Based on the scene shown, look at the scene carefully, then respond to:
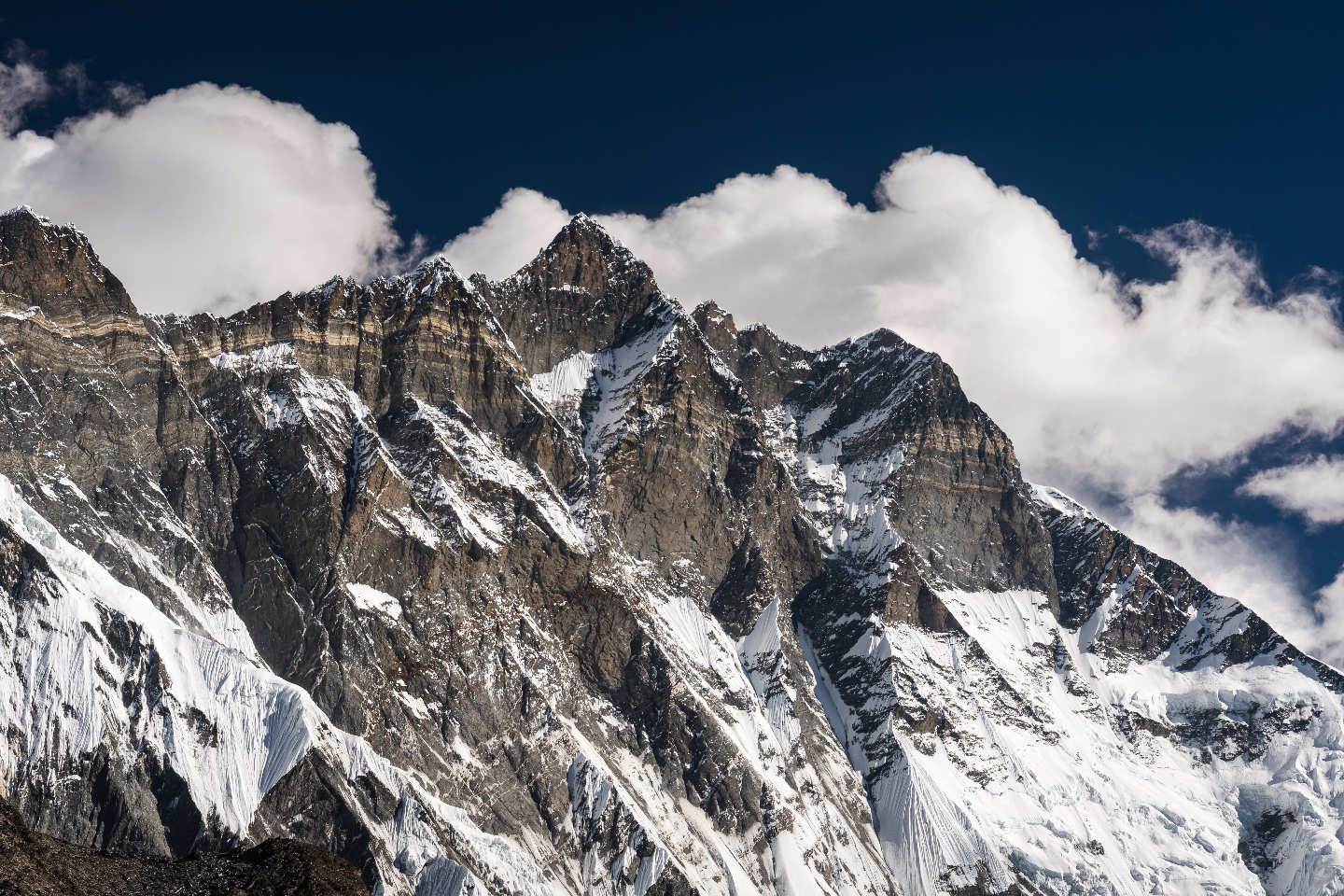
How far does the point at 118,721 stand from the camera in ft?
547

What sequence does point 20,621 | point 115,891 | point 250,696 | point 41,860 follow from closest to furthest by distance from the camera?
point 41,860 < point 115,891 < point 20,621 < point 250,696

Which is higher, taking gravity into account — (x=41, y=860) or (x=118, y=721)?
(x=118, y=721)

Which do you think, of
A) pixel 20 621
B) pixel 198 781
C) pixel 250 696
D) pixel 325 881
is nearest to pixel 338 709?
pixel 250 696

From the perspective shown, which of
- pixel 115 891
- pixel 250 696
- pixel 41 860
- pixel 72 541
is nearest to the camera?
pixel 41 860

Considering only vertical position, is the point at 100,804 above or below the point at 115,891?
above

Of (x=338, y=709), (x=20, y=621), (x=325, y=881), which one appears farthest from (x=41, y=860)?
(x=338, y=709)

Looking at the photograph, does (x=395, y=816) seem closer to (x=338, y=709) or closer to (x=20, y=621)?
(x=338, y=709)

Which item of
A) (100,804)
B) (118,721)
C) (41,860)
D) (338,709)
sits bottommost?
(41,860)

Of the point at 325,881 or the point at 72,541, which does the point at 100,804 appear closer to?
the point at 72,541

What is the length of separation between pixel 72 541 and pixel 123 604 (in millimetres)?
18453

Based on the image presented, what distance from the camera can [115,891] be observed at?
84250 millimetres

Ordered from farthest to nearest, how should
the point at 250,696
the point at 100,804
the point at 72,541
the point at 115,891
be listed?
the point at 72,541 → the point at 250,696 → the point at 100,804 → the point at 115,891

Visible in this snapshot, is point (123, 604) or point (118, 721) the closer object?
point (118, 721)

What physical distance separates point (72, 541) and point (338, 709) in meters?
44.7
